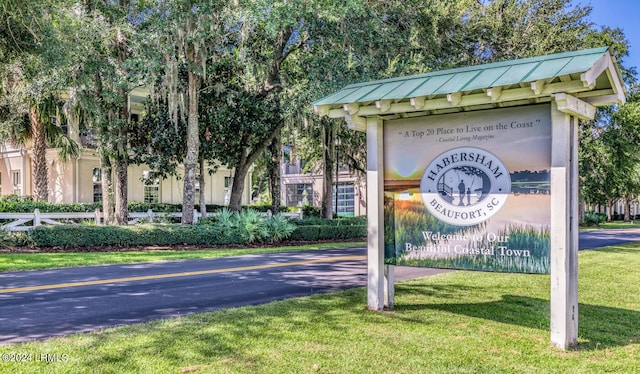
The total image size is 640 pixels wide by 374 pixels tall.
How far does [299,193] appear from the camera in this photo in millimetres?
43406

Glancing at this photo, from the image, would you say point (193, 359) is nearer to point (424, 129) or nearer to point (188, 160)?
point (424, 129)

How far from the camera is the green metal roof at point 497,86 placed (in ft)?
15.7

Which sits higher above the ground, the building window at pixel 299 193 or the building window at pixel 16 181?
the building window at pixel 16 181

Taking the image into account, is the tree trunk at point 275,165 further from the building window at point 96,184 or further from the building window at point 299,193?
the building window at point 299,193

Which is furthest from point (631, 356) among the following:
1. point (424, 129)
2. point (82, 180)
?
point (82, 180)

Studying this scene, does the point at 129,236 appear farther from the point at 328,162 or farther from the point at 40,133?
the point at 328,162

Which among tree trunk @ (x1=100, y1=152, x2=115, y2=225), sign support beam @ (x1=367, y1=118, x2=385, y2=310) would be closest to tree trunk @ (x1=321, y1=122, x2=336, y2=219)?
tree trunk @ (x1=100, y1=152, x2=115, y2=225)

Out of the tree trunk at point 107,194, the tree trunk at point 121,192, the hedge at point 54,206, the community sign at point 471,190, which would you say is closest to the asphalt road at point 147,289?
the community sign at point 471,190

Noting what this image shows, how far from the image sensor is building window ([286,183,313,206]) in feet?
138

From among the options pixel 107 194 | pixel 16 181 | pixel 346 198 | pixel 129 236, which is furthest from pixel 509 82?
pixel 346 198

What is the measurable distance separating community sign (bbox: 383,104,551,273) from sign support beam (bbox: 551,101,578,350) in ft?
0.44

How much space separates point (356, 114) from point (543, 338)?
3380 millimetres

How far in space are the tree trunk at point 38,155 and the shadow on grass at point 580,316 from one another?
19.5 meters

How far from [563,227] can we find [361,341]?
2.36 m
